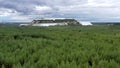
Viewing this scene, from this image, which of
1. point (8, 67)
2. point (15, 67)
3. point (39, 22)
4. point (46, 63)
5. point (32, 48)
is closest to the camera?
point (15, 67)

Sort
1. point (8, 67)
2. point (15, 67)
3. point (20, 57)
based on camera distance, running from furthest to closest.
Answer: point (20, 57)
point (8, 67)
point (15, 67)

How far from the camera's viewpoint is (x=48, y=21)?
83062 mm

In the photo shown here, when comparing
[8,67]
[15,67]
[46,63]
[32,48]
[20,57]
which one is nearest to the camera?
[15,67]

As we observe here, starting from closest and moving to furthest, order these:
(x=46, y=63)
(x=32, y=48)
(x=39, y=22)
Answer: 1. (x=46, y=63)
2. (x=32, y=48)
3. (x=39, y=22)

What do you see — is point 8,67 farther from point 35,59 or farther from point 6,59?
point 35,59

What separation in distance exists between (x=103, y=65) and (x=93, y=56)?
2.42 metres

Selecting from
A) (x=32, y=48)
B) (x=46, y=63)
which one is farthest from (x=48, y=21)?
(x=46, y=63)

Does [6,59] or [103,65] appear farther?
[6,59]

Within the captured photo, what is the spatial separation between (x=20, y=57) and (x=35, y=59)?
2.66ft

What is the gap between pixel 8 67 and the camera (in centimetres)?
1124

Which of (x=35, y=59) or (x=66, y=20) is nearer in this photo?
(x=35, y=59)

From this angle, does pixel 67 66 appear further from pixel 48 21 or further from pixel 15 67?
pixel 48 21

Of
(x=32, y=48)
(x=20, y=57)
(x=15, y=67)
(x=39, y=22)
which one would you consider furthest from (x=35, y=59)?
(x=39, y=22)

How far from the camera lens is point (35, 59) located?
11797 millimetres
